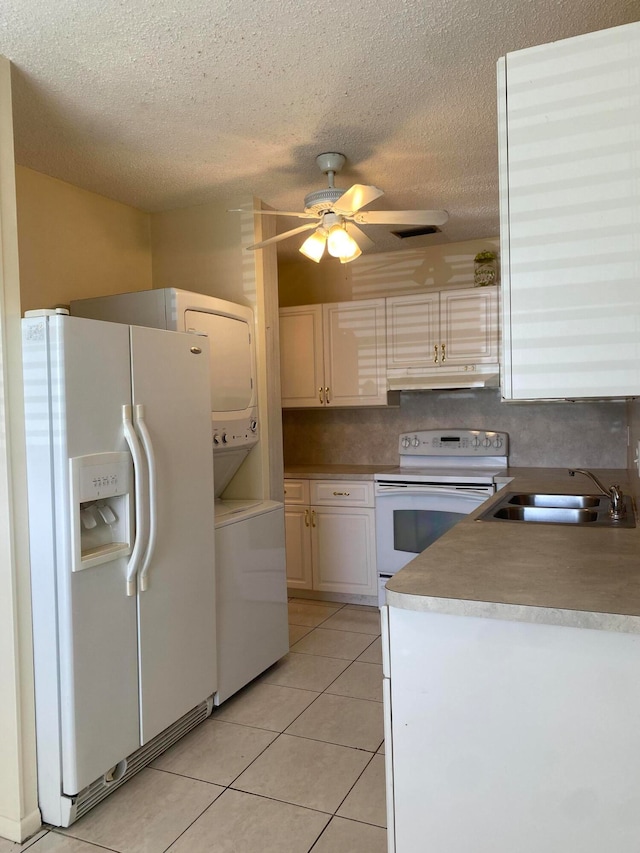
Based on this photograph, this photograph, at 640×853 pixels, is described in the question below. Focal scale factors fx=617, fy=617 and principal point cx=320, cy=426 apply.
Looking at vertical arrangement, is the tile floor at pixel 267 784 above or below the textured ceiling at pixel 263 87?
below

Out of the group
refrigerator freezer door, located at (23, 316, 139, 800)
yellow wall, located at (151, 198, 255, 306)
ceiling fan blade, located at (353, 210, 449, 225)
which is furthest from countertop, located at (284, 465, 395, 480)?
refrigerator freezer door, located at (23, 316, 139, 800)

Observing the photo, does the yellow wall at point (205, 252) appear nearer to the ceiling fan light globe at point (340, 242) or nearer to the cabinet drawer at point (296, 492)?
the ceiling fan light globe at point (340, 242)

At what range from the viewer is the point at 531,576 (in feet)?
4.80

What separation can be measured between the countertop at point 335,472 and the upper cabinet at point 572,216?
268cm

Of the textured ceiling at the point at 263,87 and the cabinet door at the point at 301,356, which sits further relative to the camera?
the cabinet door at the point at 301,356

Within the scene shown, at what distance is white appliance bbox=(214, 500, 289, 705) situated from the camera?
272 cm

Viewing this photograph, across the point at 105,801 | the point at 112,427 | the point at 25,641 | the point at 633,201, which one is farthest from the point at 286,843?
the point at 633,201

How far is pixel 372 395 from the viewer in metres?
4.26

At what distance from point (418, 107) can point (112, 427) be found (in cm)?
162

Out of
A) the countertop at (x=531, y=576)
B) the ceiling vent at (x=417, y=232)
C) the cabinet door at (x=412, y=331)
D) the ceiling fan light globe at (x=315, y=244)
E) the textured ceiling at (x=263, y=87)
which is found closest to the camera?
the countertop at (x=531, y=576)

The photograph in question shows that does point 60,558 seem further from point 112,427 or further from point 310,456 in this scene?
point 310,456

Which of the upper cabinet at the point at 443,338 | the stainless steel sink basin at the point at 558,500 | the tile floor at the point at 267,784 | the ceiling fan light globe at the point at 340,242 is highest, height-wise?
the ceiling fan light globe at the point at 340,242

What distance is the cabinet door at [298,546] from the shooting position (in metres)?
4.20

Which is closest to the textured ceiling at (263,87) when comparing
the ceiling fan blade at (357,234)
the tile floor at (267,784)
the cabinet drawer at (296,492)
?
the ceiling fan blade at (357,234)
